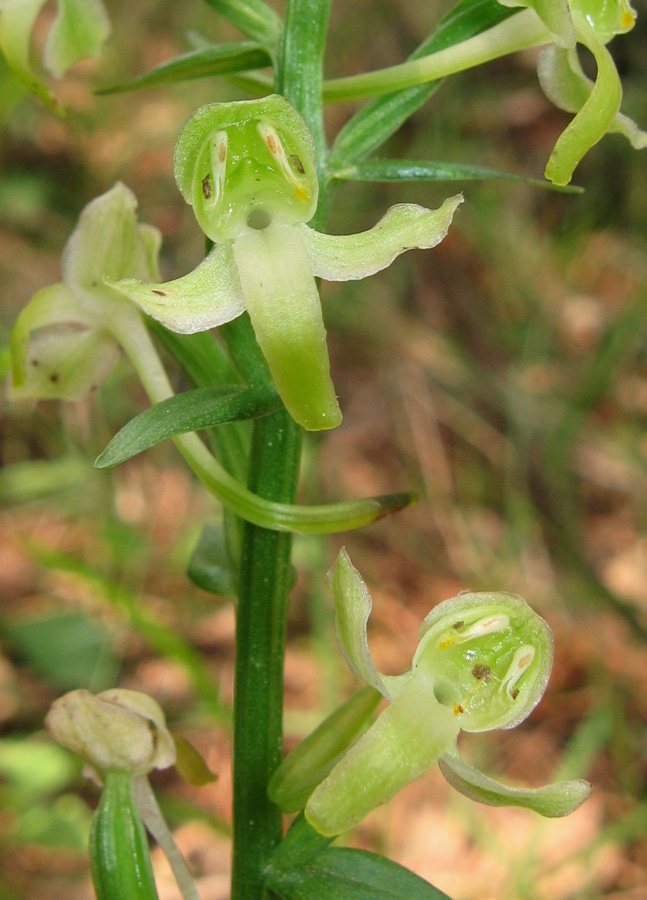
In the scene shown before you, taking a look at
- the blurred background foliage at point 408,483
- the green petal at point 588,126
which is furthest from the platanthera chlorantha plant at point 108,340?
the blurred background foliage at point 408,483

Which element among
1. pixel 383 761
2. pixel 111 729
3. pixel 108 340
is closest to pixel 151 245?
pixel 108 340

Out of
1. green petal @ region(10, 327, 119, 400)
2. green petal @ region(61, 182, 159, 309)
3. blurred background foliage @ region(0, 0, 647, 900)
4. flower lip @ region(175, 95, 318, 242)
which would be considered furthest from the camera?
blurred background foliage @ region(0, 0, 647, 900)

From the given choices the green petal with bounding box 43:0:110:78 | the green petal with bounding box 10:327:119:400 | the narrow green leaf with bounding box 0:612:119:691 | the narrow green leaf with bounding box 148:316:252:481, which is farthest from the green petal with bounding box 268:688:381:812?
the narrow green leaf with bounding box 0:612:119:691

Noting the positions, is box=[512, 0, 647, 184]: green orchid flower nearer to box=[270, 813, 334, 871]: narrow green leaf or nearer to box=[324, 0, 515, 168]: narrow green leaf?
box=[324, 0, 515, 168]: narrow green leaf

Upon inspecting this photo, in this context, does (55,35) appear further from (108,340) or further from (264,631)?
(264,631)

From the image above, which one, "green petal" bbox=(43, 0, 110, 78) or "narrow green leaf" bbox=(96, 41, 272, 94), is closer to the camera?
"narrow green leaf" bbox=(96, 41, 272, 94)

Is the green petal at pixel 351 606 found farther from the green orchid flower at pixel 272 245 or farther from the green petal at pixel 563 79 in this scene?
the green petal at pixel 563 79
